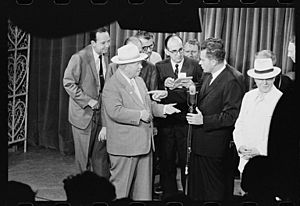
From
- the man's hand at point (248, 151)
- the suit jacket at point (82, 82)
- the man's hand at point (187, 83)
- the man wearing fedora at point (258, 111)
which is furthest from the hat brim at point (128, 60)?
the man's hand at point (248, 151)

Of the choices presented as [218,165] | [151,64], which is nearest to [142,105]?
[151,64]

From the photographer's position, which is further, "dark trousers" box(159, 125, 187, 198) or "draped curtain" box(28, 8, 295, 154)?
"dark trousers" box(159, 125, 187, 198)

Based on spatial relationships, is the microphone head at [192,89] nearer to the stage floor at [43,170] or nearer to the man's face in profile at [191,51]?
the man's face in profile at [191,51]

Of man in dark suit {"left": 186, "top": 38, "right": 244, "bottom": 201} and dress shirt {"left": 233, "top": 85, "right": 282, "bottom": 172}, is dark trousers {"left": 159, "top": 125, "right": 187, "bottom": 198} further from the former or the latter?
dress shirt {"left": 233, "top": 85, "right": 282, "bottom": 172}

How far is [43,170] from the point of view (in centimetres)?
362

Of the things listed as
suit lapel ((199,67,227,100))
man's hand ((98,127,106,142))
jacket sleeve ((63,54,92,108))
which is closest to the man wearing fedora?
suit lapel ((199,67,227,100))

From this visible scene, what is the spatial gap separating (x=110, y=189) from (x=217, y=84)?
68 centimetres

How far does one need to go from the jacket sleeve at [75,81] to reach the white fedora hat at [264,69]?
30.1 inches

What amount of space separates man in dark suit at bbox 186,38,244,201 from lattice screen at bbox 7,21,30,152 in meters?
0.77

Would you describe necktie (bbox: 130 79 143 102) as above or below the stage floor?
above

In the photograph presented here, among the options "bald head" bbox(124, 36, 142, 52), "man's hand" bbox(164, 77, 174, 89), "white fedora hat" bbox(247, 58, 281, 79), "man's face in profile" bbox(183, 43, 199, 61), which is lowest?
"man's hand" bbox(164, 77, 174, 89)

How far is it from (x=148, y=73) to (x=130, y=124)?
0.81 ft

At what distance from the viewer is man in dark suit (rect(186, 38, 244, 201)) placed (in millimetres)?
3523

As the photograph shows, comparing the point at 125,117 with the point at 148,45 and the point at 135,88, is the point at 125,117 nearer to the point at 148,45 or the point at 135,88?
the point at 135,88
